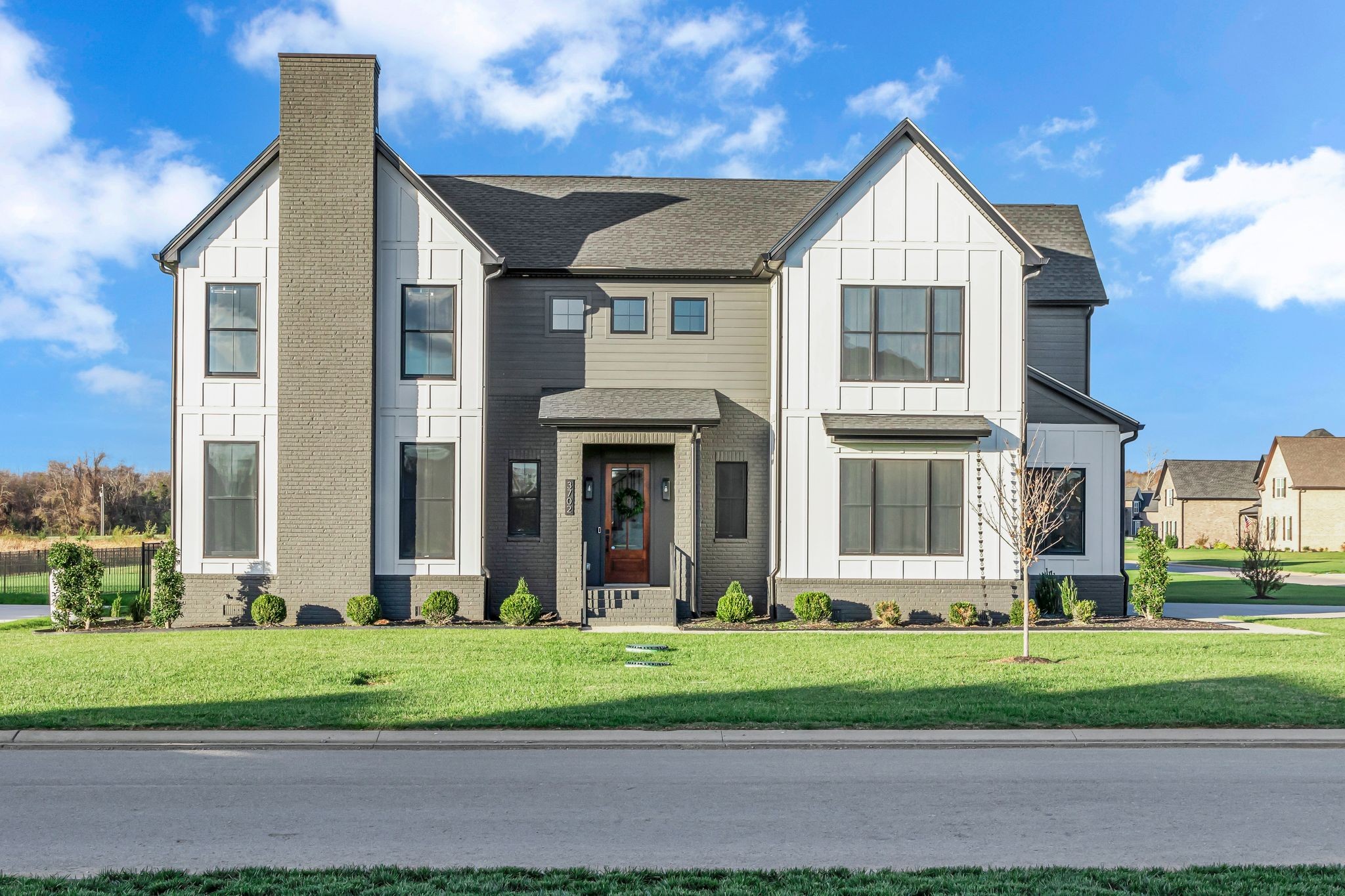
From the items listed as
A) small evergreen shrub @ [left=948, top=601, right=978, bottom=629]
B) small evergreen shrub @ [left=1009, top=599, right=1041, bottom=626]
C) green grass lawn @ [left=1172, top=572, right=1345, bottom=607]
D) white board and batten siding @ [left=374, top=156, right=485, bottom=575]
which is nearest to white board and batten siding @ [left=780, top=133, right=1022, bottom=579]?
small evergreen shrub @ [left=1009, top=599, right=1041, bottom=626]

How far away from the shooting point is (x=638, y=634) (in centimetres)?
1811

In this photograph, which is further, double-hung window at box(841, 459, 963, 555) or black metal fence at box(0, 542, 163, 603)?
black metal fence at box(0, 542, 163, 603)

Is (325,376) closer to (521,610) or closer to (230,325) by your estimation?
(230,325)

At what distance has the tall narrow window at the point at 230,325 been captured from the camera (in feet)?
67.2

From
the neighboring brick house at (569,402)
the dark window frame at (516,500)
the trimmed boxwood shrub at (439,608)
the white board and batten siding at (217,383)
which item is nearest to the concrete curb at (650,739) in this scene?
the trimmed boxwood shrub at (439,608)

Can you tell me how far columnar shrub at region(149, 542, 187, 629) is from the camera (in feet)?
64.0

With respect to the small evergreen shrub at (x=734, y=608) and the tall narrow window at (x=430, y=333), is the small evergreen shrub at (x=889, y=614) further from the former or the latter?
the tall narrow window at (x=430, y=333)

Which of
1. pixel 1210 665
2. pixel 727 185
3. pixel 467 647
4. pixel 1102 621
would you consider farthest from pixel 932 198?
pixel 467 647

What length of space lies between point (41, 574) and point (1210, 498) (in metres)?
79.8

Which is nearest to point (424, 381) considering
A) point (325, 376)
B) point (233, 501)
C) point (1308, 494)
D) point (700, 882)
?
point (325, 376)

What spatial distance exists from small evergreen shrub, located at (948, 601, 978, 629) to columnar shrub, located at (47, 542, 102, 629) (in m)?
16.2

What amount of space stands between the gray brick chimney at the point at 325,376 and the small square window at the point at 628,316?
4.88 m

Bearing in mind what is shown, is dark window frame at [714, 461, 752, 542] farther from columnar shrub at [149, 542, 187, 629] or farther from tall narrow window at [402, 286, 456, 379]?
columnar shrub at [149, 542, 187, 629]

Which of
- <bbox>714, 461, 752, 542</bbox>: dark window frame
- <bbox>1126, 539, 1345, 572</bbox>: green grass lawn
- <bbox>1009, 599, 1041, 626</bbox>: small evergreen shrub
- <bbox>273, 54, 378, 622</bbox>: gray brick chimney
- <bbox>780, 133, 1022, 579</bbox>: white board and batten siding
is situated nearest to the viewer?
<bbox>273, 54, 378, 622</bbox>: gray brick chimney
